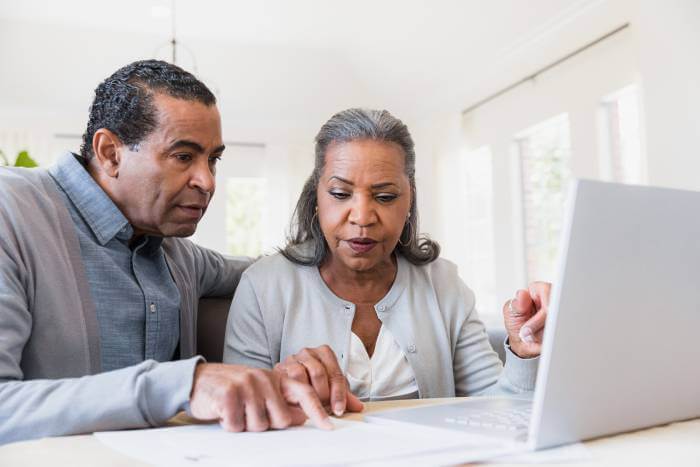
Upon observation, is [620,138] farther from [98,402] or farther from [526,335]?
[98,402]

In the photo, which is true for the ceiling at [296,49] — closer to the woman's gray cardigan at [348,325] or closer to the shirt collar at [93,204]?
the woman's gray cardigan at [348,325]

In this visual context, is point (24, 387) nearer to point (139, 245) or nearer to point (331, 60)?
point (139, 245)

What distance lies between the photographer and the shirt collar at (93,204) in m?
1.42

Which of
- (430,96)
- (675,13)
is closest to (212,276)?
(675,13)

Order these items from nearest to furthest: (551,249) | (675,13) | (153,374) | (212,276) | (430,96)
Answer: (153,374) → (212,276) → (675,13) → (551,249) → (430,96)

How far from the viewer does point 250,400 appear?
828 millimetres

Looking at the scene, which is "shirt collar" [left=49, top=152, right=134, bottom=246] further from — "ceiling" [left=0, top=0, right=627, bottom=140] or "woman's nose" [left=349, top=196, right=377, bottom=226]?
"ceiling" [left=0, top=0, right=627, bottom=140]

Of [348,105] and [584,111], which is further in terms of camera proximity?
[348,105]

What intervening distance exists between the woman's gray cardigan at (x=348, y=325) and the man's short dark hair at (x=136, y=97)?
0.39m

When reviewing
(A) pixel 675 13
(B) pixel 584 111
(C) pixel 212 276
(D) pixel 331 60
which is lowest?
(C) pixel 212 276

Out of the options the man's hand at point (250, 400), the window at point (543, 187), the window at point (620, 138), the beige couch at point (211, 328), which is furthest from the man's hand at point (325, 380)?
the window at point (543, 187)

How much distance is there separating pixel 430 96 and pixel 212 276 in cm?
440

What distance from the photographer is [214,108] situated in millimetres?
1575

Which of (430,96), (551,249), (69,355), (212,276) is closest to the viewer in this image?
(69,355)
